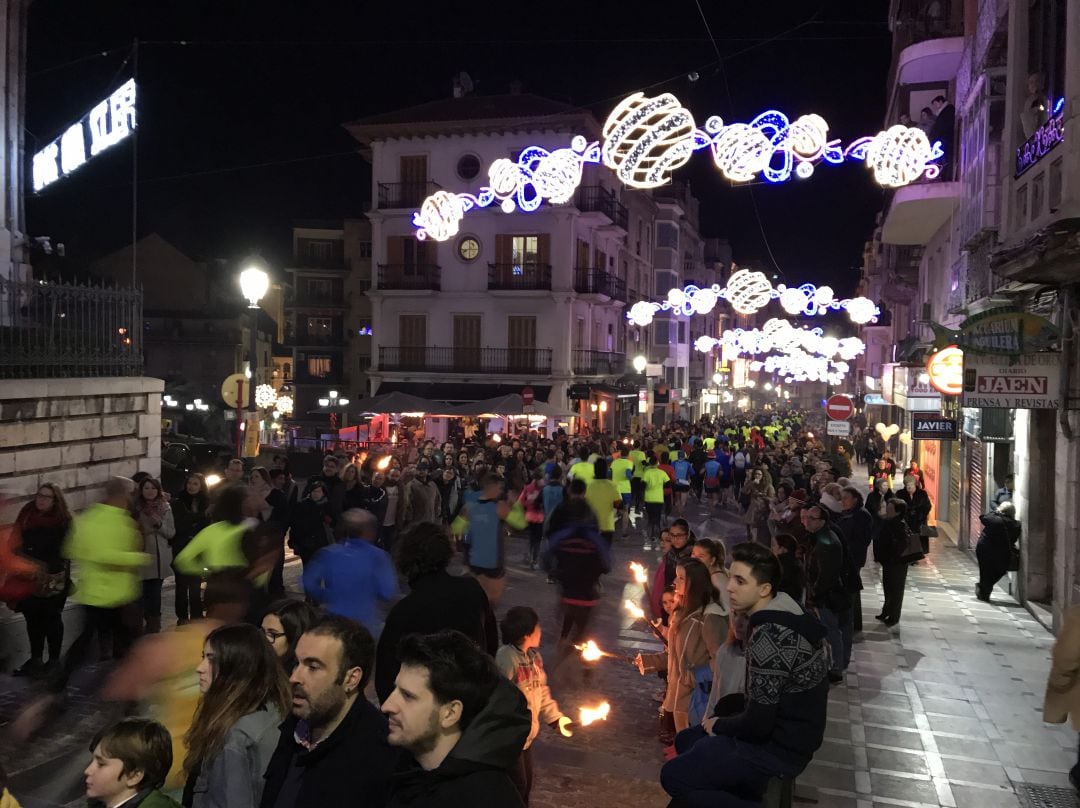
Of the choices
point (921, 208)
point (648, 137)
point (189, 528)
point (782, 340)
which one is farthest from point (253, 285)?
point (782, 340)

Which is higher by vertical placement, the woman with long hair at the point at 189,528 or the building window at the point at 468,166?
the building window at the point at 468,166

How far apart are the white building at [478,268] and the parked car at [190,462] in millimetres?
12931

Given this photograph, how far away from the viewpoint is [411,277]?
37188 millimetres

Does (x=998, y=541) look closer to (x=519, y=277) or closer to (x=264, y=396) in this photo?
(x=264, y=396)

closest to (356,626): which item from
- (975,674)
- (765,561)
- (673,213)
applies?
(765,561)

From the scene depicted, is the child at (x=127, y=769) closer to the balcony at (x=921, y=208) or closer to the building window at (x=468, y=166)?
the balcony at (x=921, y=208)

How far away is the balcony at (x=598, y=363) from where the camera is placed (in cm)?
3781

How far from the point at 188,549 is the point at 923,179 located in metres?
15.1

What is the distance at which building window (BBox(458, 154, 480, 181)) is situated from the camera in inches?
1446

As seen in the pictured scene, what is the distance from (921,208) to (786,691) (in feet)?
53.4

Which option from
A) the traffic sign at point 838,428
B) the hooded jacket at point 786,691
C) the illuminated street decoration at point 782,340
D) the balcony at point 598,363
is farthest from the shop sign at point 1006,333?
the balcony at point 598,363

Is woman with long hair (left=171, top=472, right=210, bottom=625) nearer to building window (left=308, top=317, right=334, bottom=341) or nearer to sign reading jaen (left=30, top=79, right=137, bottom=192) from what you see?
sign reading jaen (left=30, top=79, right=137, bottom=192)

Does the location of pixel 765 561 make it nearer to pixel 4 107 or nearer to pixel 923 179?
pixel 923 179

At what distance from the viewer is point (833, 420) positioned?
818 inches
